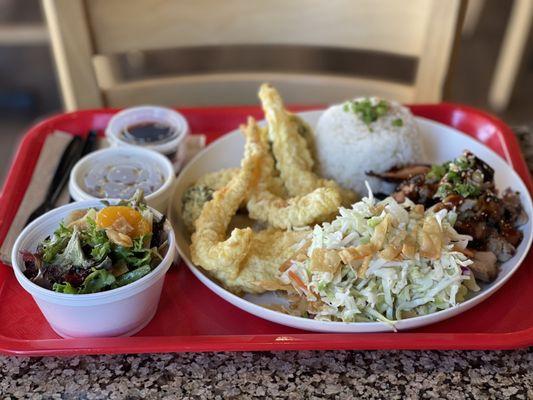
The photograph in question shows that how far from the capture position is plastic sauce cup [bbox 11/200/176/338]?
124 cm

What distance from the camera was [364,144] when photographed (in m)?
1.83

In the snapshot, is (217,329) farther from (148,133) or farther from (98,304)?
(148,133)

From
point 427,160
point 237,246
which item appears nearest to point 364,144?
point 427,160

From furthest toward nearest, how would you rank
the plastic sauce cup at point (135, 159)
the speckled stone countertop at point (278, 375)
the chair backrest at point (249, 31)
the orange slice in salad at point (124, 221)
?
1. the chair backrest at point (249, 31)
2. the plastic sauce cup at point (135, 159)
3. the orange slice in salad at point (124, 221)
4. the speckled stone countertop at point (278, 375)

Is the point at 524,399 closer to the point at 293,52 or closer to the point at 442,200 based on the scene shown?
the point at 442,200

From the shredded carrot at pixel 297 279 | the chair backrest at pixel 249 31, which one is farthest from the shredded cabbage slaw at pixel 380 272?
the chair backrest at pixel 249 31

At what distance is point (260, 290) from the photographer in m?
1.43

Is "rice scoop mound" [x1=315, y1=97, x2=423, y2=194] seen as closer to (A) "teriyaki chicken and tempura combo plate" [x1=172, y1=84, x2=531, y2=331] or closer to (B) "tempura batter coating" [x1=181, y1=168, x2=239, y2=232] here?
(A) "teriyaki chicken and tempura combo plate" [x1=172, y1=84, x2=531, y2=331]

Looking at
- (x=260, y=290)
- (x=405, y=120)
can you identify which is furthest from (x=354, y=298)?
(x=405, y=120)

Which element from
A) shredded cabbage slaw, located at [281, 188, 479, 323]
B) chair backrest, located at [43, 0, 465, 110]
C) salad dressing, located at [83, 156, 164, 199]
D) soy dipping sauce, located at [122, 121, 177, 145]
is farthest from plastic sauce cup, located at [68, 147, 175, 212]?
chair backrest, located at [43, 0, 465, 110]

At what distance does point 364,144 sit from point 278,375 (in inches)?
31.2

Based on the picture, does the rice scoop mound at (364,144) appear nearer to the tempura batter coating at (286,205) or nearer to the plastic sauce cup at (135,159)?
the tempura batter coating at (286,205)

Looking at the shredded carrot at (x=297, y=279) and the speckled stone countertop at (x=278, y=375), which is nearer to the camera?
the speckled stone countertop at (x=278, y=375)

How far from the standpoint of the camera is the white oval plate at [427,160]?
1330mm
